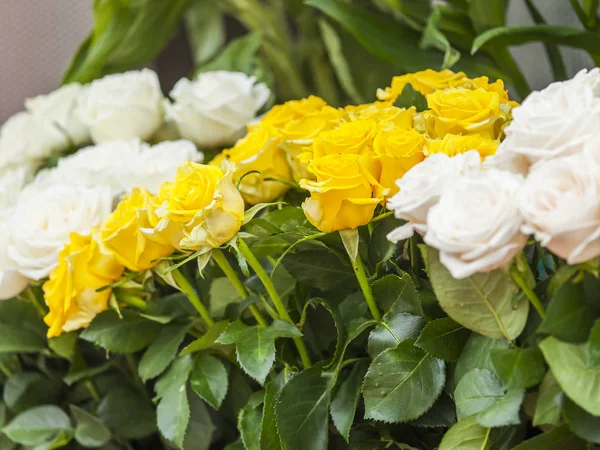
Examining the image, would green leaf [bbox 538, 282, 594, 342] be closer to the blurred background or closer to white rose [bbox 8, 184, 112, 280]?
white rose [bbox 8, 184, 112, 280]

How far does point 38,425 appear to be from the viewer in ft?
1.99

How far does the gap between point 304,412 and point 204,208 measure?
0.16 metres

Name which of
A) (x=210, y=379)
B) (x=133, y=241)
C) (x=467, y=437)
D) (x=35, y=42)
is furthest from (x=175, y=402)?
(x=35, y=42)

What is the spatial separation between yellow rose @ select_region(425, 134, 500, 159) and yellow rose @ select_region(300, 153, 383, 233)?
5 centimetres

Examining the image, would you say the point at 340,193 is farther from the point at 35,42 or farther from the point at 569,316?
the point at 35,42

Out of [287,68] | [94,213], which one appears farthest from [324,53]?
[94,213]

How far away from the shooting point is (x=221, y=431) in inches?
23.3

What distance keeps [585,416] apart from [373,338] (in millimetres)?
145

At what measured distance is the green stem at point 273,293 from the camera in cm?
44

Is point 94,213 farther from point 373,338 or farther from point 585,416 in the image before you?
point 585,416

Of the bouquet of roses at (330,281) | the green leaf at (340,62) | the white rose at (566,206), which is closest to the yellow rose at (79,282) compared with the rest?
the bouquet of roses at (330,281)

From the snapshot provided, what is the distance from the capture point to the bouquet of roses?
34 centimetres

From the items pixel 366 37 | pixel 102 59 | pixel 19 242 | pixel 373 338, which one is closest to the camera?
pixel 373 338

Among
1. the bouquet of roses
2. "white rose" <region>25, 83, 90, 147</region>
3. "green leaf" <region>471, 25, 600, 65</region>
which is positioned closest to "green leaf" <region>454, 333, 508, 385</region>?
the bouquet of roses
